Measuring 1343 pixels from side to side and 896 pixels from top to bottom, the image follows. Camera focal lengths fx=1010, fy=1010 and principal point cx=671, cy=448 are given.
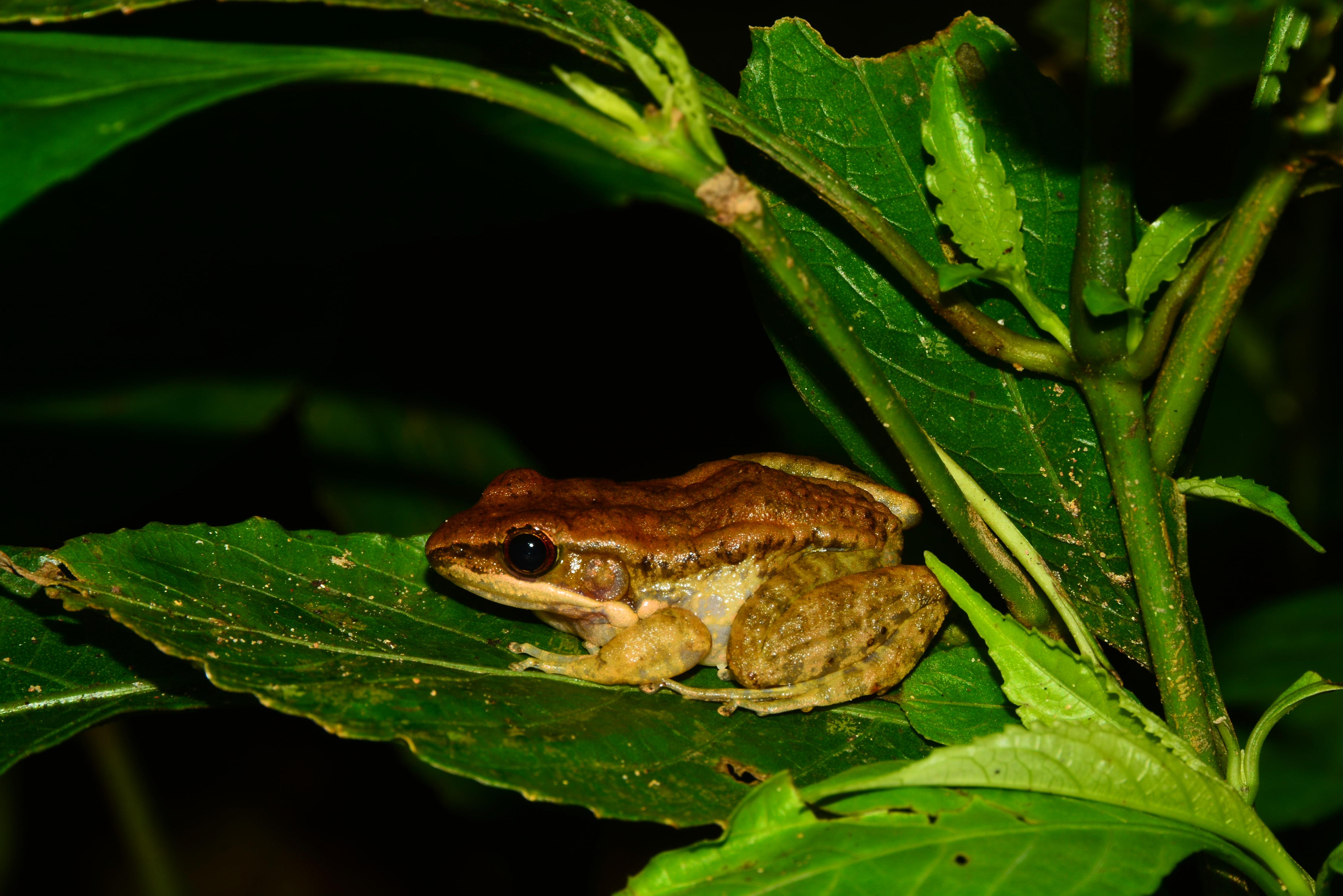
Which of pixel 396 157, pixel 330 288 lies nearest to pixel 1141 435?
pixel 396 157

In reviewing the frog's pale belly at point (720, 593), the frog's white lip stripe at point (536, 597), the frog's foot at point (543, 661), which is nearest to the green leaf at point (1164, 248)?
the frog's foot at point (543, 661)

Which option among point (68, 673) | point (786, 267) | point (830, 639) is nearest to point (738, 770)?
point (830, 639)

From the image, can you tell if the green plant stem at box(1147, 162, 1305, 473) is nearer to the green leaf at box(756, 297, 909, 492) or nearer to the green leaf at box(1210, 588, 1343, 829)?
the green leaf at box(756, 297, 909, 492)

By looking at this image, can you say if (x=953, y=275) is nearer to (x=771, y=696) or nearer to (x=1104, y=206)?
(x=1104, y=206)

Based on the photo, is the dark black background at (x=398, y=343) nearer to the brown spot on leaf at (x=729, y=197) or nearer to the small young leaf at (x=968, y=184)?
the small young leaf at (x=968, y=184)

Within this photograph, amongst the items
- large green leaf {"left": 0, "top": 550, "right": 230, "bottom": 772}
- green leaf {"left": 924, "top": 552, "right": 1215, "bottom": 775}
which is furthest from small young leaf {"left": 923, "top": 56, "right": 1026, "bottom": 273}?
large green leaf {"left": 0, "top": 550, "right": 230, "bottom": 772}
